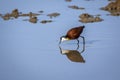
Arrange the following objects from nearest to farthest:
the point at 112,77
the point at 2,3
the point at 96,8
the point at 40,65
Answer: the point at 112,77, the point at 40,65, the point at 96,8, the point at 2,3

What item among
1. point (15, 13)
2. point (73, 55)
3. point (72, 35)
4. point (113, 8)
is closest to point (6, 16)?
point (15, 13)

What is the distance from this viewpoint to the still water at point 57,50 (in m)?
8.56

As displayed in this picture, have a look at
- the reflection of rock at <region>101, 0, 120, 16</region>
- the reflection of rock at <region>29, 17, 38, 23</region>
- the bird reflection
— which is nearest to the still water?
the bird reflection

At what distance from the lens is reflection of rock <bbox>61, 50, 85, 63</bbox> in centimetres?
956

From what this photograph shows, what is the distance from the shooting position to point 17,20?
46.5 feet

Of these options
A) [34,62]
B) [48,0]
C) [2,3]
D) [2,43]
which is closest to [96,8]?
[48,0]

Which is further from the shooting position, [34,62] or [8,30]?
[8,30]

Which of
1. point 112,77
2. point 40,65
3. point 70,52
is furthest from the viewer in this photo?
point 70,52

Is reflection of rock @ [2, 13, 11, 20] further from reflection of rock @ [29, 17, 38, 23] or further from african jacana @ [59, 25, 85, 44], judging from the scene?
african jacana @ [59, 25, 85, 44]

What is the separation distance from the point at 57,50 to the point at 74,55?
20.5 inches

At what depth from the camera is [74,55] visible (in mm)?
9922

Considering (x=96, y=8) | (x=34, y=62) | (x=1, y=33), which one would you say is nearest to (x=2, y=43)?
(x=1, y=33)

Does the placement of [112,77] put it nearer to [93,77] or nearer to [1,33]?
[93,77]

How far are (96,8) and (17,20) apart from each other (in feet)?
10.4
